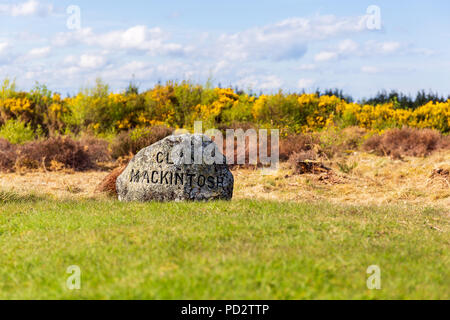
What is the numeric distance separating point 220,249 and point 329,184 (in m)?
7.53

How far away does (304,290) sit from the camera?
14.2 feet

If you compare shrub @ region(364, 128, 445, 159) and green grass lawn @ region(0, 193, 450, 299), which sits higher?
shrub @ region(364, 128, 445, 159)

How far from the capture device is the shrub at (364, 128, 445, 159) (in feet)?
53.9

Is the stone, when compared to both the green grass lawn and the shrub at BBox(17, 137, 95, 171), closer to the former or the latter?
the green grass lawn

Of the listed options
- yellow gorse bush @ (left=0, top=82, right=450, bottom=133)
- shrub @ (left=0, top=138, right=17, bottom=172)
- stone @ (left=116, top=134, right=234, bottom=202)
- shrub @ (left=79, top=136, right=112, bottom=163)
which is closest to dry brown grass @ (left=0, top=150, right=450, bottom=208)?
shrub @ (left=0, top=138, right=17, bottom=172)

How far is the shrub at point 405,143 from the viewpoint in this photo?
16.4 meters

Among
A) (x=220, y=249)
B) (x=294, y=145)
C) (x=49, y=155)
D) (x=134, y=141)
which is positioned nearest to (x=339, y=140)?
(x=294, y=145)

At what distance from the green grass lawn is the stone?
842 millimetres

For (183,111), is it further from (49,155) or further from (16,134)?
(49,155)

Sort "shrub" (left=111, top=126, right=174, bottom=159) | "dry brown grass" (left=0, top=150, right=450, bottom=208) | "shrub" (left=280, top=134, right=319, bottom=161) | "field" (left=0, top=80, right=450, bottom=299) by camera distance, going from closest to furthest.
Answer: "field" (left=0, top=80, right=450, bottom=299) < "dry brown grass" (left=0, top=150, right=450, bottom=208) < "shrub" (left=280, top=134, right=319, bottom=161) < "shrub" (left=111, top=126, right=174, bottom=159)

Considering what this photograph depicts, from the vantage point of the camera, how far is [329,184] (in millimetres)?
12344
